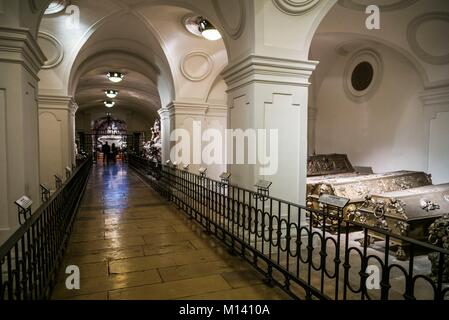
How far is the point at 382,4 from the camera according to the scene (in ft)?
19.1

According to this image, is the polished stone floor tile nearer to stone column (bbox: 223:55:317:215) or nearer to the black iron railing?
the black iron railing

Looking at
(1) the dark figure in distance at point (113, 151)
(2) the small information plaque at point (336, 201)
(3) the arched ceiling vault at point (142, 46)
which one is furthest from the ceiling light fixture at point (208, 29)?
(1) the dark figure in distance at point (113, 151)

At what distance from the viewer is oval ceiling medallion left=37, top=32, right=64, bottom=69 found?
7160 mm

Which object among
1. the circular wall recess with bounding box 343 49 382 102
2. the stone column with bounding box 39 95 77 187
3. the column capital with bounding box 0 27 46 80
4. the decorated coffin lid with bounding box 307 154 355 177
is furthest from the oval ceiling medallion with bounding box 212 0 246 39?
the circular wall recess with bounding box 343 49 382 102

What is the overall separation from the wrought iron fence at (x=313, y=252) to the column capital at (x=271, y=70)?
5.32 feet

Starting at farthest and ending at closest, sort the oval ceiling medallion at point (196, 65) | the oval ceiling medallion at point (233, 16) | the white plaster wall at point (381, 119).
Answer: the oval ceiling medallion at point (196, 65)
the white plaster wall at point (381, 119)
the oval ceiling medallion at point (233, 16)

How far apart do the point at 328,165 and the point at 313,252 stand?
15.2ft

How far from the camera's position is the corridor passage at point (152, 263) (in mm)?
2896

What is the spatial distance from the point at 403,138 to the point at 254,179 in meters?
5.83

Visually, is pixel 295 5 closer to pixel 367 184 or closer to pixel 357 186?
pixel 357 186

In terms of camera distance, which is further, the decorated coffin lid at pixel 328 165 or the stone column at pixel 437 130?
the decorated coffin lid at pixel 328 165

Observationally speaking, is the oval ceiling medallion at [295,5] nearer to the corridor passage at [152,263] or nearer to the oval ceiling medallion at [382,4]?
the oval ceiling medallion at [382,4]

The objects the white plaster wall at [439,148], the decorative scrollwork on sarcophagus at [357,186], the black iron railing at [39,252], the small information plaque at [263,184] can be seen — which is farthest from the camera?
the white plaster wall at [439,148]
